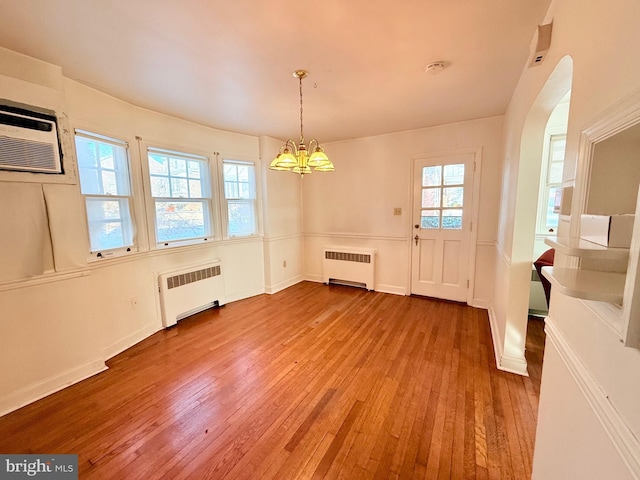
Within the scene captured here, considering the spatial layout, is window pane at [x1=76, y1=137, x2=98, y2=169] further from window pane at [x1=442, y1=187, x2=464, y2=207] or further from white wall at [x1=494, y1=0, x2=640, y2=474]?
window pane at [x1=442, y1=187, x2=464, y2=207]

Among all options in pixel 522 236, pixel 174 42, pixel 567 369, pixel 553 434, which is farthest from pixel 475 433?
pixel 174 42

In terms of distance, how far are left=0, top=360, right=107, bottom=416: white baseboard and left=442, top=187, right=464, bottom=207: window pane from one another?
14.1ft

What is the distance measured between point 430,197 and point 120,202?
3821 mm

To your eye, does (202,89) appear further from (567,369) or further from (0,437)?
(567,369)

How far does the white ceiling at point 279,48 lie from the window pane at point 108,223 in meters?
1.05

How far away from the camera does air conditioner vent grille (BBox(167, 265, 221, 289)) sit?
3.16 metres

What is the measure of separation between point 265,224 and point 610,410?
394cm

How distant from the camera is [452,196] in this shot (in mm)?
3621

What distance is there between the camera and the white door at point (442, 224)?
11.7 feet

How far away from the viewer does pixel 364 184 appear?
4262 mm

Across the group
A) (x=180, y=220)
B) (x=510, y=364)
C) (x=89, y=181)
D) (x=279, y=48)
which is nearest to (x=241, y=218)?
(x=180, y=220)

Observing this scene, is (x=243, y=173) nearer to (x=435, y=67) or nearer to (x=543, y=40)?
(x=435, y=67)

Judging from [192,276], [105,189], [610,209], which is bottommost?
[192,276]

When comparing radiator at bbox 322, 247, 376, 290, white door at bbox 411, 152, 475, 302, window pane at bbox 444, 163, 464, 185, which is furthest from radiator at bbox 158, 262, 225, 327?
window pane at bbox 444, 163, 464, 185
